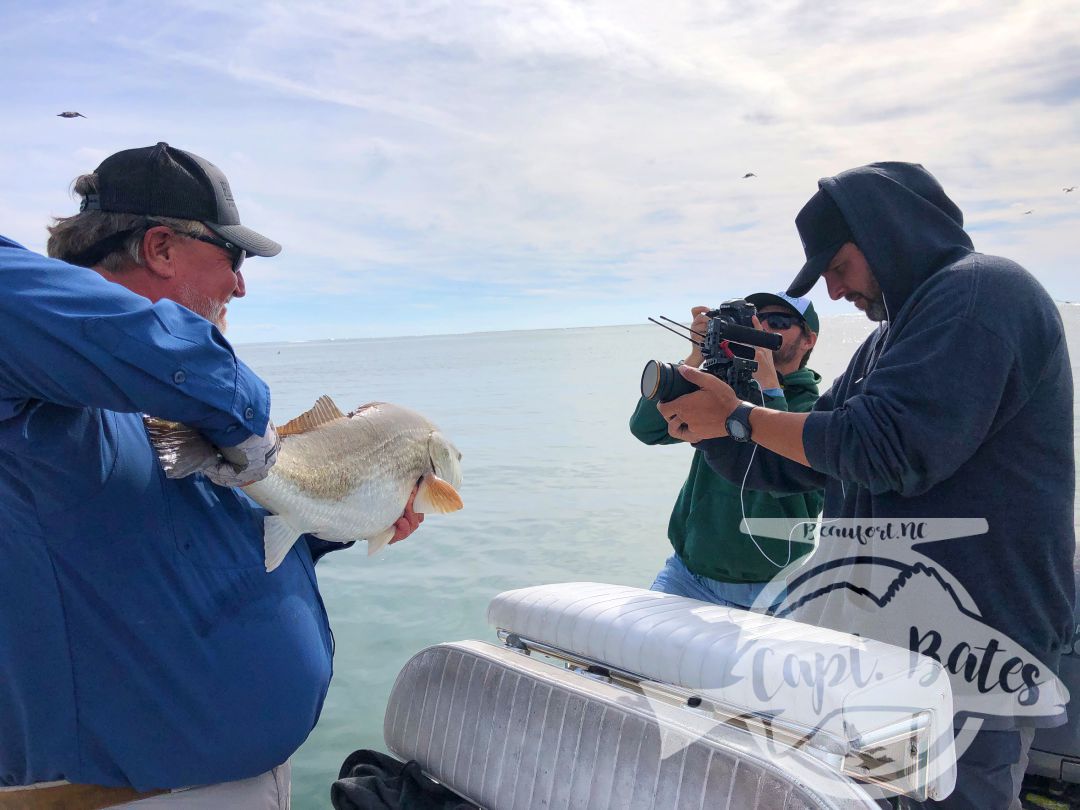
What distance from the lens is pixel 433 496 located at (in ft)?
8.72

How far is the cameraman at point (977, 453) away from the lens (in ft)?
7.14

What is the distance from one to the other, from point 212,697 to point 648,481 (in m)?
11.0

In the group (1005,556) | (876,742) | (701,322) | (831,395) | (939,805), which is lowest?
(939,805)

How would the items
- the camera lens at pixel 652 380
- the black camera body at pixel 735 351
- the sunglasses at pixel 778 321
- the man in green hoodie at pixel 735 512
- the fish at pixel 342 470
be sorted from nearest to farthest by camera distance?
1. the fish at pixel 342 470
2. the camera lens at pixel 652 380
3. the black camera body at pixel 735 351
4. the man in green hoodie at pixel 735 512
5. the sunglasses at pixel 778 321

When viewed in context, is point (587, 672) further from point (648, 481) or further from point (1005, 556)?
point (648, 481)

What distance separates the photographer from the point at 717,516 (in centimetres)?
391

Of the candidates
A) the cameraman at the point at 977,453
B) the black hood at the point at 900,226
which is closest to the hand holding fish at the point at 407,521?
the cameraman at the point at 977,453

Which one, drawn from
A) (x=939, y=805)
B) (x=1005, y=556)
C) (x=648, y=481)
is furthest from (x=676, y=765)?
(x=648, y=481)

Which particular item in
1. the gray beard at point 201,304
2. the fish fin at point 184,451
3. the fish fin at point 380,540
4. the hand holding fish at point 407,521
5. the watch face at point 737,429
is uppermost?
the gray beard at point 201,304

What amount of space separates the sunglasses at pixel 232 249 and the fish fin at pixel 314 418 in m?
0.45

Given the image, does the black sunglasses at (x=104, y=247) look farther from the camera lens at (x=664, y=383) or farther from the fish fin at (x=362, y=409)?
the camera lens at (x=664, y=383)

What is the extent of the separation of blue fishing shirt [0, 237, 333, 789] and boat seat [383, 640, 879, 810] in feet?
1.82

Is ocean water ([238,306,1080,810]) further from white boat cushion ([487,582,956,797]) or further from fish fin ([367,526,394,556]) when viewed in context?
white boat cushion ([487,582,956,797])

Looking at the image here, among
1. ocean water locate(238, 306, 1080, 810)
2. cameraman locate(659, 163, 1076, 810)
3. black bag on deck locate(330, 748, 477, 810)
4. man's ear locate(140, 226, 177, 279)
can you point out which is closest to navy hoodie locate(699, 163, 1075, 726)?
cameraman locate(659, 163, 1076, 810)
